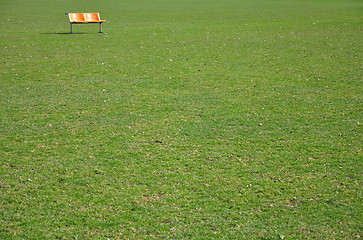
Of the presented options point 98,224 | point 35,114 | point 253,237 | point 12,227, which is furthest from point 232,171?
point 35,114

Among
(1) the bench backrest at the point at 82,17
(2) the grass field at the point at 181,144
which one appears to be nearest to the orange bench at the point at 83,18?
(1) the bench backrest at the point at 82,17

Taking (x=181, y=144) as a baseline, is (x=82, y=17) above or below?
above

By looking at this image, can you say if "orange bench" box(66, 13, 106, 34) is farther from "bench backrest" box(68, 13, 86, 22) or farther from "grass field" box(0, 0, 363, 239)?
"grass field" box(0, 0, 363, 239)

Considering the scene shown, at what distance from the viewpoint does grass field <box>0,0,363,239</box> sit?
516 centimetres

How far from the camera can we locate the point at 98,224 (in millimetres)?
5027

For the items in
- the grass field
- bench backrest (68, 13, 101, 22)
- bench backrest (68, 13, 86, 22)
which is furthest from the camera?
bench backrest (68, 13, 101, 22)

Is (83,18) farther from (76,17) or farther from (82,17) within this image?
(76,17)

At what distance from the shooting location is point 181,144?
7.50m

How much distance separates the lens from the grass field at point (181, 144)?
16.9 feet

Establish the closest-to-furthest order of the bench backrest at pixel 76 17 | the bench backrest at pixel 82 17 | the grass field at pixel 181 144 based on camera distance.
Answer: the grass field at pixel 181 144 → the bench backrest at pixel 76 17 → the bench backrest at pixel 82 17

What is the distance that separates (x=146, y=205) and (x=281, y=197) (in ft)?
7.29

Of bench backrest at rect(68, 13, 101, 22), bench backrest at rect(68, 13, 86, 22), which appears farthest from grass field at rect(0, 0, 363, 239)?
bench backrest at rect(68, 13, 101, 22)

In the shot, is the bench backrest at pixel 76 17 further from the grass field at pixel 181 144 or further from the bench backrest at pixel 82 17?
the grass field at pixel 181 144

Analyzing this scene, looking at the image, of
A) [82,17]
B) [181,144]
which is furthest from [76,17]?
[181,144]
